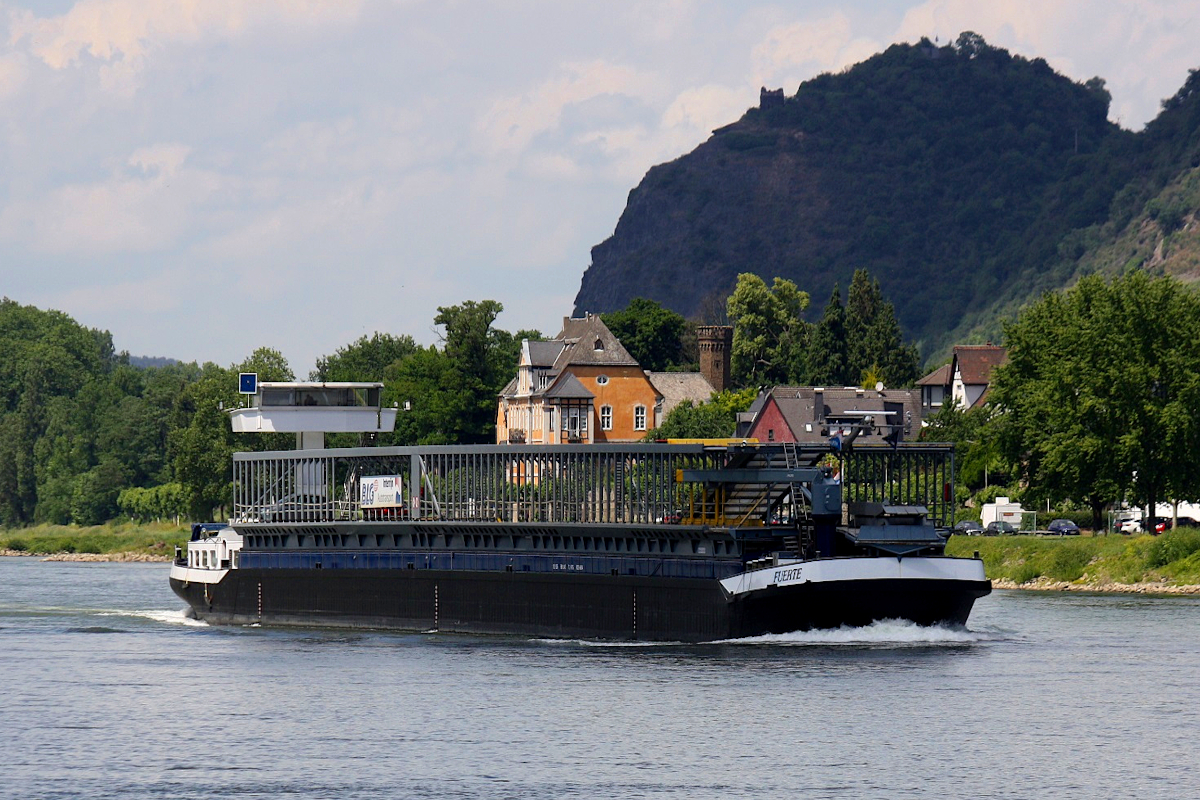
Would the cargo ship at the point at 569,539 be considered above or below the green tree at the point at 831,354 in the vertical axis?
below

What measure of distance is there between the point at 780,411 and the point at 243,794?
106m

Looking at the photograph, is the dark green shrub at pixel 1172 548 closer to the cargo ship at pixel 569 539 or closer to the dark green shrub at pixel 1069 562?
the dark green shrub at pixel 1069 562

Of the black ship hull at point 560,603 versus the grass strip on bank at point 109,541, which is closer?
the black ship hull at point 560,603

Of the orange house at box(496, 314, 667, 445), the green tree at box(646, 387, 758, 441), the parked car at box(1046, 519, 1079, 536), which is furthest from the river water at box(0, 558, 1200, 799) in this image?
the orange house at box(496, 314, 667, 445)

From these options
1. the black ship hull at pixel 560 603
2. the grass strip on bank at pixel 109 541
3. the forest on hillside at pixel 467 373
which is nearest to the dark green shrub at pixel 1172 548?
the black ship hull at pixel 560 603

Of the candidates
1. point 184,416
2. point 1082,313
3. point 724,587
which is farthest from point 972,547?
point 184,416

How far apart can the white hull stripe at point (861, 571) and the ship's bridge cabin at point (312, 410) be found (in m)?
26.8

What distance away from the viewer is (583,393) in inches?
5620

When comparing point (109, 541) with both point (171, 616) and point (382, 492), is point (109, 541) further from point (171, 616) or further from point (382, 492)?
point (382, 492)

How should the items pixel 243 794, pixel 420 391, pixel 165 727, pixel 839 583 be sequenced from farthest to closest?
pixel 420 391 < pixel 839 583 < pixel 165 727 < pixel 243 794

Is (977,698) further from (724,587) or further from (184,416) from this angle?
(184,416)

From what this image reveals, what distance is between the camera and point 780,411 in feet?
452

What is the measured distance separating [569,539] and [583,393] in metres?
81.0

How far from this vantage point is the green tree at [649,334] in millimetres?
180125
